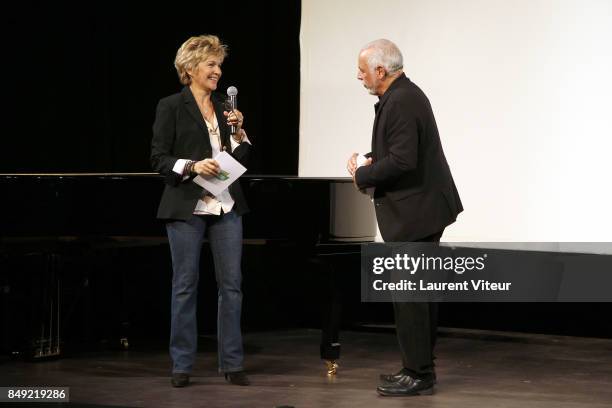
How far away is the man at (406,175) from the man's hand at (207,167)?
1.95ft

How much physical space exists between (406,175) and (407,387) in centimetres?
90

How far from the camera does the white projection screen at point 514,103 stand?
5723 mm

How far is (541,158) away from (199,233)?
7.69 ft

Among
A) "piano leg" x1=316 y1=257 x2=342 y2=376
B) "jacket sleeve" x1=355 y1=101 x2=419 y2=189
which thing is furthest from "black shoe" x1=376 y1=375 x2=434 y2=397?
"jacket sleeve" x1=355 y1=101 x2=419 y2=189

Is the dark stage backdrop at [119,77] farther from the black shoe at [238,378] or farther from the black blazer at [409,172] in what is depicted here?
the black blazer at [409,172]

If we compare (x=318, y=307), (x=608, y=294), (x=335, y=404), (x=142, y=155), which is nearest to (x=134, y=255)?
(x=142, y=155)

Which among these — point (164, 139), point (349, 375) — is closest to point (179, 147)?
point (164, 139)

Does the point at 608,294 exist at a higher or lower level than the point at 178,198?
lower

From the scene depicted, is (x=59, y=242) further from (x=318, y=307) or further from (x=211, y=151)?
(x=318, y=307)

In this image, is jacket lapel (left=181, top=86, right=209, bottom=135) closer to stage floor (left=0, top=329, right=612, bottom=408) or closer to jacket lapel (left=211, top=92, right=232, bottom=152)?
jacket lapel (left=211, top=92, right=232, bottom=152)

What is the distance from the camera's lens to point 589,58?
5742 millimetres

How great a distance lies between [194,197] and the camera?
441 cm

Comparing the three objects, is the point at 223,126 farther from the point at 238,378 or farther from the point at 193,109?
the point at 238,378

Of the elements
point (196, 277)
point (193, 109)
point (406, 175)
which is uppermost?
point (193, 109)
